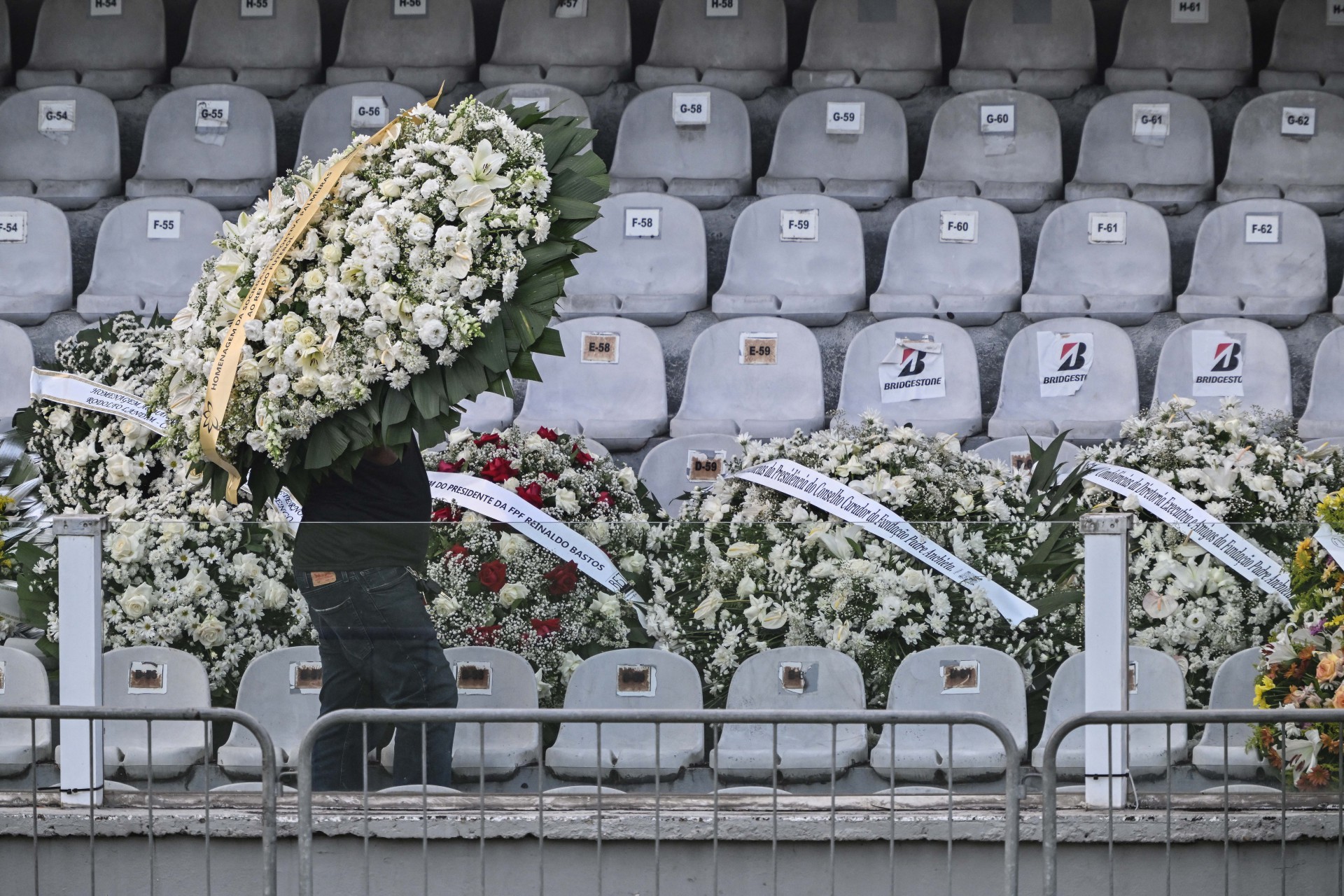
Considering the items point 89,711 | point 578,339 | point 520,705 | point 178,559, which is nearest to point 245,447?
point 178,559

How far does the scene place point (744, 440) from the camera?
3832mm

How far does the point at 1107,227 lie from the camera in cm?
530

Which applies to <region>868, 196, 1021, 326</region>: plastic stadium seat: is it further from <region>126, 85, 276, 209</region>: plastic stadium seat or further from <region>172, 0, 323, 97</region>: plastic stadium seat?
<region>172, 0, 323, 97</region>: plastic stadium seat

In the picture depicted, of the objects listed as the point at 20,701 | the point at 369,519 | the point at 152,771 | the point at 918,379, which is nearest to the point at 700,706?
the point at 369,519

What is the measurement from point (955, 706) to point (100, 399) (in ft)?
8.05

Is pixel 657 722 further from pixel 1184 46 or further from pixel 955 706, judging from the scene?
pixel 1184 46

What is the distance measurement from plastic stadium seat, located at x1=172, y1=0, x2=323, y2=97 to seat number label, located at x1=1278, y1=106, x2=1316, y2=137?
4.19 meters

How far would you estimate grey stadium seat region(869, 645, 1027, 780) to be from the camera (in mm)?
2539

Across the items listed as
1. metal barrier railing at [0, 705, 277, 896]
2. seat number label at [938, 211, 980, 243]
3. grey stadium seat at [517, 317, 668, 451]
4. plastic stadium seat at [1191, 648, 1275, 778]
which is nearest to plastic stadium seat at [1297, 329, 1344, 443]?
seat number label at [938, 211, 980, 243]

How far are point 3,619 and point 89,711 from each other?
603mm

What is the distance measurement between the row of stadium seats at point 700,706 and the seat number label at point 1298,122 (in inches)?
144

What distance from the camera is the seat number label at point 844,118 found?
559 cm

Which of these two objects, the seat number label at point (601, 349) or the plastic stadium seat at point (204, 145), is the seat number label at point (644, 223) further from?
the plastic stadium seat at point (204, 145)

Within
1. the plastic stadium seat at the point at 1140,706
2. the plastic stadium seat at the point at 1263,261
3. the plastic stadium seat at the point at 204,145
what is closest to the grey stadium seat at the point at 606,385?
the plastic stadium seat at the point at 204,145
